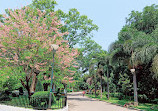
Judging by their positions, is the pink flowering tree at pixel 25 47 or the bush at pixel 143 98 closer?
the pink flowering tree at pixel 25 47

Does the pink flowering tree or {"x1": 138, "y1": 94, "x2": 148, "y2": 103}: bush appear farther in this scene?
{"x1": 138, "y1": 94, "x2": 148, "y2": 103}: bush

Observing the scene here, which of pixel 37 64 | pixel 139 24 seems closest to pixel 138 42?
pixel 37 64

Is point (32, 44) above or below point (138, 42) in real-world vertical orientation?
below

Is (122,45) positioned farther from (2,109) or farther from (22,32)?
(2,109)

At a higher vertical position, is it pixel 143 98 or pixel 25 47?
pixel 25 47

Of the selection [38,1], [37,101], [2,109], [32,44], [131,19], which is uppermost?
[131,19]

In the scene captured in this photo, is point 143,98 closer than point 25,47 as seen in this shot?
No

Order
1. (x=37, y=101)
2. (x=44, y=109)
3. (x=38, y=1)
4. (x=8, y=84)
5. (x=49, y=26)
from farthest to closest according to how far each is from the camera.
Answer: (x=38, y=1) → (x=8, y=84) → (x=49, y=26) → (x=37, y=101) → (x=44, y=109)

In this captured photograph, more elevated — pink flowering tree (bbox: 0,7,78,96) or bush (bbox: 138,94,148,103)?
pink flowering tree (bbox: 0,7,78,96)

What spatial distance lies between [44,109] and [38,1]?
1724cm

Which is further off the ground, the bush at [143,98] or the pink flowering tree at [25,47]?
the pink flowering tree at [25,47]

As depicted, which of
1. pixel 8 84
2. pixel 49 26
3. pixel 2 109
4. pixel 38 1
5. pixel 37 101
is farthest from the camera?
pixel 38 1

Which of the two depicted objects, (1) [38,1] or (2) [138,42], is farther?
(1) [38,1]

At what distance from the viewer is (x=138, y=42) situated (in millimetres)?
20516
